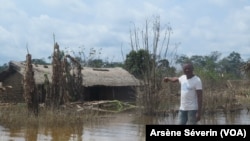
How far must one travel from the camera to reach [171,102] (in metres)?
19.7

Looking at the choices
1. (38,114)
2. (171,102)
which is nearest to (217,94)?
(171,102)

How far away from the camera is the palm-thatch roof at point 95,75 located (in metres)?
24.6

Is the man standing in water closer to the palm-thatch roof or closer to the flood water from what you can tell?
the flood water

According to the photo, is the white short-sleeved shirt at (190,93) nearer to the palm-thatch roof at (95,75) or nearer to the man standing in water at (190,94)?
the man standing in water at (190,94)

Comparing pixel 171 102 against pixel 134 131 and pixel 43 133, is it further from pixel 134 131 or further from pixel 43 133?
pixel 43 133

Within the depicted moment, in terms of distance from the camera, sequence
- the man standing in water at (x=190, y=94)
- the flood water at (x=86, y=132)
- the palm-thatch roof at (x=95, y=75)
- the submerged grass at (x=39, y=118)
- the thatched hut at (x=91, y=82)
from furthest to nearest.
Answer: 1. the thatched hut at (x=91, y=82)
2. the palm-thatch roof at (x=95, y=75)
3. the submerged grass at (x=39, y=118)
4. the flood water at (x=86, y=132)
5. the man standing in water at (x=190, y=94)

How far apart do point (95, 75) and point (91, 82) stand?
1437mm

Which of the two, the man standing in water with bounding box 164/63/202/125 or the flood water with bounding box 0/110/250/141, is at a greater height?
the man standing in water with bounding box 164/63/202/125

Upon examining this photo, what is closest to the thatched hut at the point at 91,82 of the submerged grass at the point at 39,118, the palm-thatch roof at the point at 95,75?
the palm-thatch roof at the point at 95,75

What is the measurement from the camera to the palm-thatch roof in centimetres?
2460

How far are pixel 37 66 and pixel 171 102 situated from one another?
9962 mm

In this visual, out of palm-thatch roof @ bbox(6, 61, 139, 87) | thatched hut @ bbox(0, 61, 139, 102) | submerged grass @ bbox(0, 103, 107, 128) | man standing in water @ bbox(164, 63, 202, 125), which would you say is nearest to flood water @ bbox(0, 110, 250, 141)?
submerged grass @ bbox(0, 103, 107, 128)

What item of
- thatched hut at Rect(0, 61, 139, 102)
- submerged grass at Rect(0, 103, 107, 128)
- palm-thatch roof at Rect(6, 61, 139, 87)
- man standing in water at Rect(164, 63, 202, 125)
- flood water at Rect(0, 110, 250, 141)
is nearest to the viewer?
man standing in water at Rect(164, 63, 202, 125)

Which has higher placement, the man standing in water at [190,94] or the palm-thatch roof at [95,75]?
the palm-thatch roof at [95,75]
